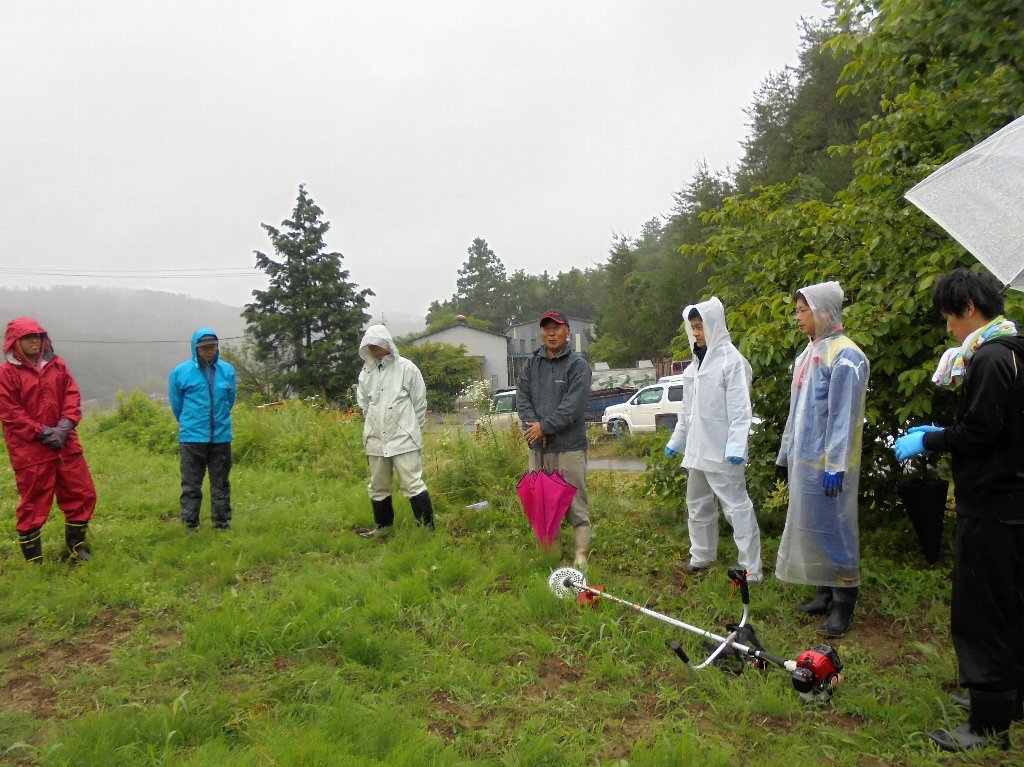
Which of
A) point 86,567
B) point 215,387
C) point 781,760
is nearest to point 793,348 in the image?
point 781,760

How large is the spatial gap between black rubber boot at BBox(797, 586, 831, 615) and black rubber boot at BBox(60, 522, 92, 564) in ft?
16.8

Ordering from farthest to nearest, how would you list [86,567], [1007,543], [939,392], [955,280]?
[86,567]
[939,392]
[955,280]
[1007,543]

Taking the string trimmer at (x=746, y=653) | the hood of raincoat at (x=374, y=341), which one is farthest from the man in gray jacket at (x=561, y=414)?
the hood of raincoat at (x=374, y=341)

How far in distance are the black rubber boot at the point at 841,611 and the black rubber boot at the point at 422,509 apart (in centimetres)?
319

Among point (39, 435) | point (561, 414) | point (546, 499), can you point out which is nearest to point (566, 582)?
point (546, 499)

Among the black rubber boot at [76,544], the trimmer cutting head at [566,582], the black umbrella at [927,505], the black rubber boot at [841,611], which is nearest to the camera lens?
the black rubber boot at [841,611]

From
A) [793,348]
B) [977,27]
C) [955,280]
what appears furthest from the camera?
[793,348]

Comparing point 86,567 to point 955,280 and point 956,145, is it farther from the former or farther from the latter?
point 956,145

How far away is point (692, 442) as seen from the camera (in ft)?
15.2

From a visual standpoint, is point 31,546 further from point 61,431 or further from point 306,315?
point 306,315

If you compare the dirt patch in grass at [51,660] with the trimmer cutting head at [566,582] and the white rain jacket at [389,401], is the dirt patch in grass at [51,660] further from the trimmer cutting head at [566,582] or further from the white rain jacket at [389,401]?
the trimmer cutting head at [566,582]

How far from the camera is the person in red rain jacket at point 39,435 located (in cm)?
475

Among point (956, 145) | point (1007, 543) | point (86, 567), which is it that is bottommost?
point (86, 567)

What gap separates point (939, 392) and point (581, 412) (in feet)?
8.01
